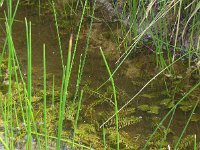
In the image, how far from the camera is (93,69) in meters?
2.50

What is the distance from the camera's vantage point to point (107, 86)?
2324mm

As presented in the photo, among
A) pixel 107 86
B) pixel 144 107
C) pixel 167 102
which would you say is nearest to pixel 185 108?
pixel 167 102

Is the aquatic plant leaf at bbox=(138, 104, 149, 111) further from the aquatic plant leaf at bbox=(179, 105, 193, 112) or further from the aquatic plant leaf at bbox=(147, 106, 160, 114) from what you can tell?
the aquatic plant leaf at bbox=(179, 105, 193, 112)

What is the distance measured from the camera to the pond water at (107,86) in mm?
2016

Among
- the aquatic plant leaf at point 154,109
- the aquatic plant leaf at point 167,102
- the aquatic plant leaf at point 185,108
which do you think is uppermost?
the aquatic plant leaf at point 167,102

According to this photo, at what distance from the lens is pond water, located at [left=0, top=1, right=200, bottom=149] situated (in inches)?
79.4

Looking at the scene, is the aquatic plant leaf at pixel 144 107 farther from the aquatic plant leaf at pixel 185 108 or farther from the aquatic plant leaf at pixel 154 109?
the aquatic plant leaf at pixel 185 108

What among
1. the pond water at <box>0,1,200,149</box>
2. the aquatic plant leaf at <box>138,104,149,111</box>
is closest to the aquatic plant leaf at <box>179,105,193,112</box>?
the pond water at <box>0,1,200,149</box>

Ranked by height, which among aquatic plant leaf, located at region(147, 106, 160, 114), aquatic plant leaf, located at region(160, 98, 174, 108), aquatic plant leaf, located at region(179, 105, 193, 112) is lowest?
aquatic plant leaf, located at region(147, 106, 160, 114)

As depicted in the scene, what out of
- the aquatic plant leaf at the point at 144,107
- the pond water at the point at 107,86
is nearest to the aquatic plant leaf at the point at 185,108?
the pond water at the point at 107,86

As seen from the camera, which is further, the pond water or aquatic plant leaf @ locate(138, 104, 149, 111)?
aquatic plant leaf @ locate(138, 104, 149, 111)

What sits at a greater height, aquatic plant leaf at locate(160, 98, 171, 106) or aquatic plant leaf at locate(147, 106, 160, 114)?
aquatic plant leaf at locate(160, 98, 171, 106)

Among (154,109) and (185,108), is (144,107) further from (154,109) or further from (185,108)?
(185,108)

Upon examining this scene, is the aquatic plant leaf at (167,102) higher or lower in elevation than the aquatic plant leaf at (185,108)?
higher
